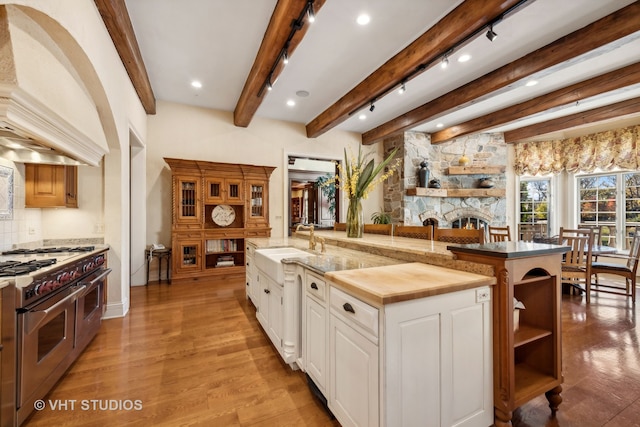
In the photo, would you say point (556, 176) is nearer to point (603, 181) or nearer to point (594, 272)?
point (603, 181)

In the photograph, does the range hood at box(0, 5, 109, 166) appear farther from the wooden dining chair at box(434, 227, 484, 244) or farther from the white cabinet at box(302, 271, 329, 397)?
the wooden dining chair at box(434, 227, 484, 244)

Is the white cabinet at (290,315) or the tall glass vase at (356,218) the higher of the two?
the tall glass vase at (356,218)

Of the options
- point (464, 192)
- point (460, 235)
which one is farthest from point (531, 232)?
point (460, 235)

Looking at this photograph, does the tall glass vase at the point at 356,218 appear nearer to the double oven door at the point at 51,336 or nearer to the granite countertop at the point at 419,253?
the granite countertop at the point at 419,253

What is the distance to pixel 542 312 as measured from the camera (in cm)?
167

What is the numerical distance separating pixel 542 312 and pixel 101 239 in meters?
4.16

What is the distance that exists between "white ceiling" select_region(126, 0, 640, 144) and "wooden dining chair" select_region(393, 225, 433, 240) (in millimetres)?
2020

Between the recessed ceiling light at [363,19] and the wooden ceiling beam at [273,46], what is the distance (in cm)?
58

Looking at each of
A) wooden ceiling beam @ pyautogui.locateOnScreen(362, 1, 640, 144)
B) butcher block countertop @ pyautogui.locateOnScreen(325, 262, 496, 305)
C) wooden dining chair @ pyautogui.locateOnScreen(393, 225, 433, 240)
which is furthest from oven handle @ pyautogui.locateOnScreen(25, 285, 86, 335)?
wooden ceiling beam @ pyautogui.locateOnScreen(362, 1, 640, 144)

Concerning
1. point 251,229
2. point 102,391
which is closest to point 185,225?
point 251,229

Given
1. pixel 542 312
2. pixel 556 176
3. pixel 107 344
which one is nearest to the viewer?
pixel 542 312

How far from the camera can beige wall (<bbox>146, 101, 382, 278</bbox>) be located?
186 inches

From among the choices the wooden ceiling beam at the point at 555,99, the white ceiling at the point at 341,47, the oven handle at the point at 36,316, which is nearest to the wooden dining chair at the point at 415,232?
the white ceiling at the point at 341,47

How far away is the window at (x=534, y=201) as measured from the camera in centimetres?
611
